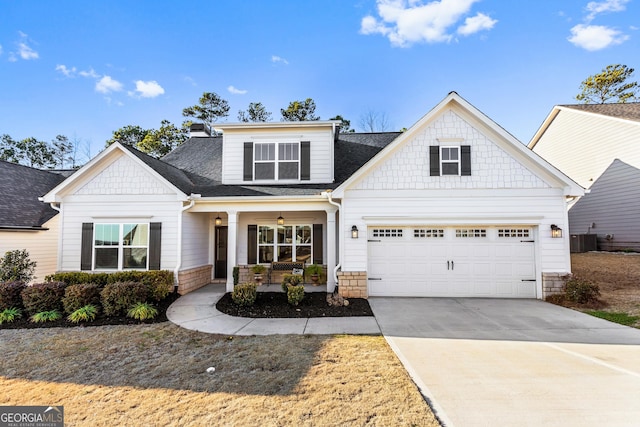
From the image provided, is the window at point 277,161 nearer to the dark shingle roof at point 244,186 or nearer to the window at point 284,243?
the dark shingle roof at point 244,186

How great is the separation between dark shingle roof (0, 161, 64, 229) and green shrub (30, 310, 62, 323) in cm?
481

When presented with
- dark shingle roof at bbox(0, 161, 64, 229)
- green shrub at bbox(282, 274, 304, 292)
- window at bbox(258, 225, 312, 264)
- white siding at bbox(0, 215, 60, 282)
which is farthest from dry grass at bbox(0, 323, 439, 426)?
dark shingle roof at bbox(0, 161, 64, 229)

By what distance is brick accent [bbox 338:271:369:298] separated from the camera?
8930 mm

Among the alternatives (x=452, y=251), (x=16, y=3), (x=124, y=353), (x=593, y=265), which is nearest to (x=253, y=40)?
(x=16, y=3)

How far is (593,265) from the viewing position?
11.8 meters

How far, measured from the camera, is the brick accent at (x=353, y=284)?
29.3ft

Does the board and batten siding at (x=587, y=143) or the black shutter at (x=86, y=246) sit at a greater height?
the board and batten siding at (x=587, y=143)

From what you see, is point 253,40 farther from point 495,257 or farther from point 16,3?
point 495,257

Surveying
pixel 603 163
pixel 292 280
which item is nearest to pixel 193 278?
pixel 292 280

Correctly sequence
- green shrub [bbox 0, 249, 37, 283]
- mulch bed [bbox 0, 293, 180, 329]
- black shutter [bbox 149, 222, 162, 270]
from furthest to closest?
black shutter [bbox 149, 222, 162, 270]
green shrub [bbox 0, 249, 37, 283]
mulch bed [bbox 0, 293, 180, 329]

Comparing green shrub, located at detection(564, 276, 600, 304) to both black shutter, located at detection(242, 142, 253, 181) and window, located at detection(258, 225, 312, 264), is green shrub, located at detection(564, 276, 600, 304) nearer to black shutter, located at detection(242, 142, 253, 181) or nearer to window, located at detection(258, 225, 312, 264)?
window, located at detection(258, 225, 312, 264)

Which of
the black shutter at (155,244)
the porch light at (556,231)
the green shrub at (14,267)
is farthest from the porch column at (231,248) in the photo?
the porch light at (556,231)

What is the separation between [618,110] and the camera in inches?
607

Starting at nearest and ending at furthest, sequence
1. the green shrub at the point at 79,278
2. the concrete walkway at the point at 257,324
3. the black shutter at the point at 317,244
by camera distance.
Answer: the concrete walkway at the point at 257,324, the green shrub at the point at 79,278, the black shutter at the point at 317,244
